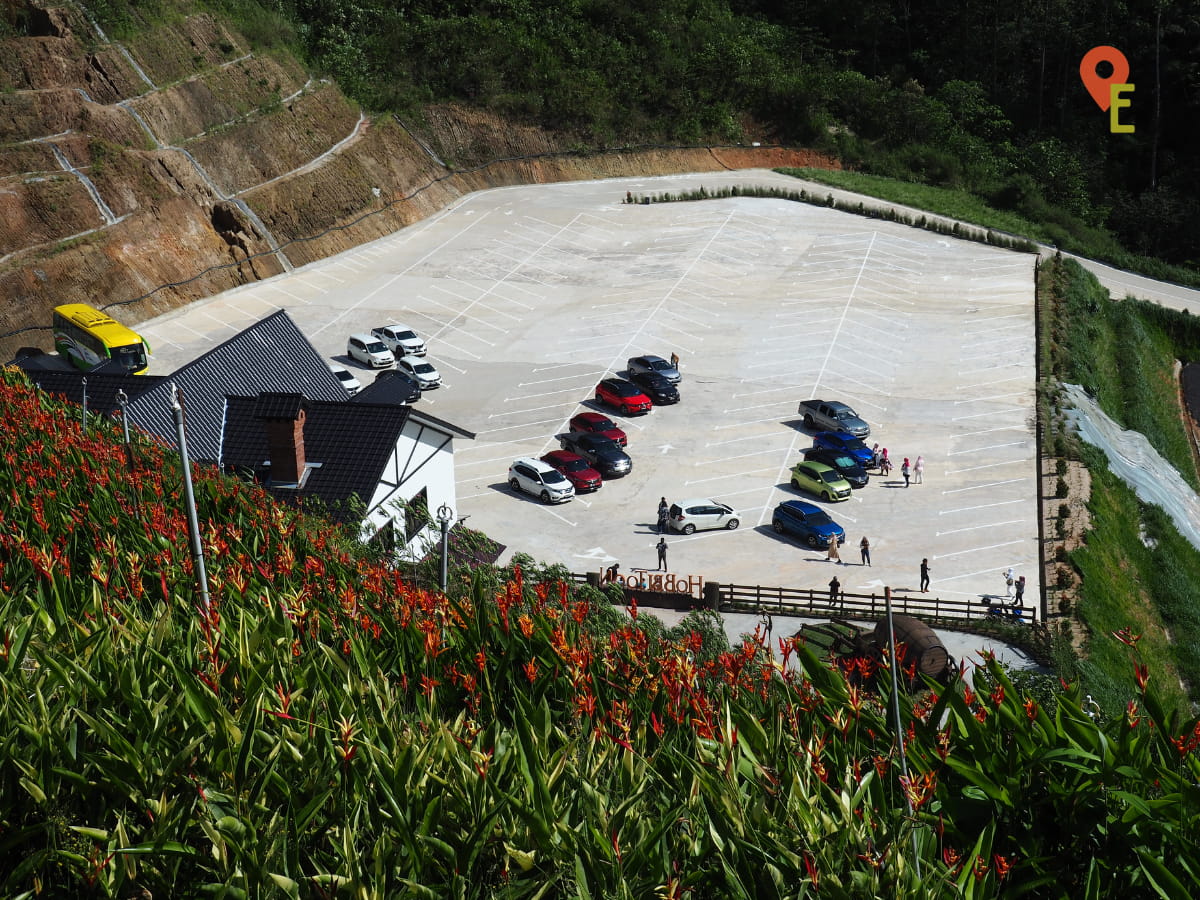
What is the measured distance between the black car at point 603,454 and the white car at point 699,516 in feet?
13.7

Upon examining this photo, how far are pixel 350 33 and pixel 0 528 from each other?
6505 cm

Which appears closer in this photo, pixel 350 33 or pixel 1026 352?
pixel 1026 352

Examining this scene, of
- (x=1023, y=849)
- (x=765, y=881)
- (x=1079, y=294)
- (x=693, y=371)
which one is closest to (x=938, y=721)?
(x=1023, y=849)

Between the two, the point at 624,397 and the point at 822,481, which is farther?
the point at 624,397

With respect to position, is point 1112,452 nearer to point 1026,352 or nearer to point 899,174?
point 1026,352

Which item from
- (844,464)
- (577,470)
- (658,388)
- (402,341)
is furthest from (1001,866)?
(402,341)

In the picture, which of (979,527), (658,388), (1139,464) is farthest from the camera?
(658,388)

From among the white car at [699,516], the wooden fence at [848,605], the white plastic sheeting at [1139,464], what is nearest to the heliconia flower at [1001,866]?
the wooden fence at [848,605]

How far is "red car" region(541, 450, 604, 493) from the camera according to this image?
39.0m

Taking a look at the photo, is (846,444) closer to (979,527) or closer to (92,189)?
(979,527)

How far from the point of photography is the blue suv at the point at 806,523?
35.2m

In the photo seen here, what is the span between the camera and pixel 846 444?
40656mm

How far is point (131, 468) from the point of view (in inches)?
764

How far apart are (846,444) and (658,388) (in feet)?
26.9
